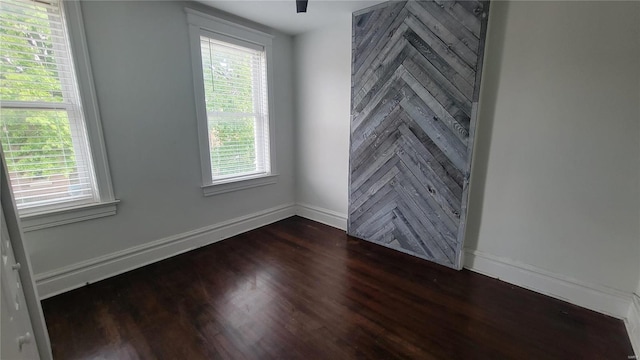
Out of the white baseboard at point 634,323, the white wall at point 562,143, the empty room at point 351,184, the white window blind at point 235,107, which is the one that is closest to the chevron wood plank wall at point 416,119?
the empty room at point 351,184

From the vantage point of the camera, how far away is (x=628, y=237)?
5.82 ft

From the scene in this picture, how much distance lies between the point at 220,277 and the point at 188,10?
2.46m

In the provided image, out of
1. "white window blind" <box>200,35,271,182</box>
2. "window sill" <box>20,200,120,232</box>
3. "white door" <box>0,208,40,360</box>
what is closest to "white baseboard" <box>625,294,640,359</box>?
"white door" <box>0,208,40,360</box>

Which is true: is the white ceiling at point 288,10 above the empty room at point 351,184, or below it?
above

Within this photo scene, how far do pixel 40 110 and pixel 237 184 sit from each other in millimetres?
1691

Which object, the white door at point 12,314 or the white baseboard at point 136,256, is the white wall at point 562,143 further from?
the white door at point 12,314

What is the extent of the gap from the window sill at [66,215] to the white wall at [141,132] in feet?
0.18

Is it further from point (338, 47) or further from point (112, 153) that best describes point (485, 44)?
point (112, 153)

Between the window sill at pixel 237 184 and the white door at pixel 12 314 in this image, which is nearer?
the white door at pixel 12 314

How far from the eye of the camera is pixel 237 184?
310 cm

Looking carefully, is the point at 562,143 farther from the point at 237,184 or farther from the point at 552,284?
the point at 237,184

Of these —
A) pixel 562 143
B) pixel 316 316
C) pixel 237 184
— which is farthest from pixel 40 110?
pixel 562 143

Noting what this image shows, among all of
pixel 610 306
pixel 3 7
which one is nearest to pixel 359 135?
pixel 610 306

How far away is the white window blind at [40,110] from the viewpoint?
5.63 feet
